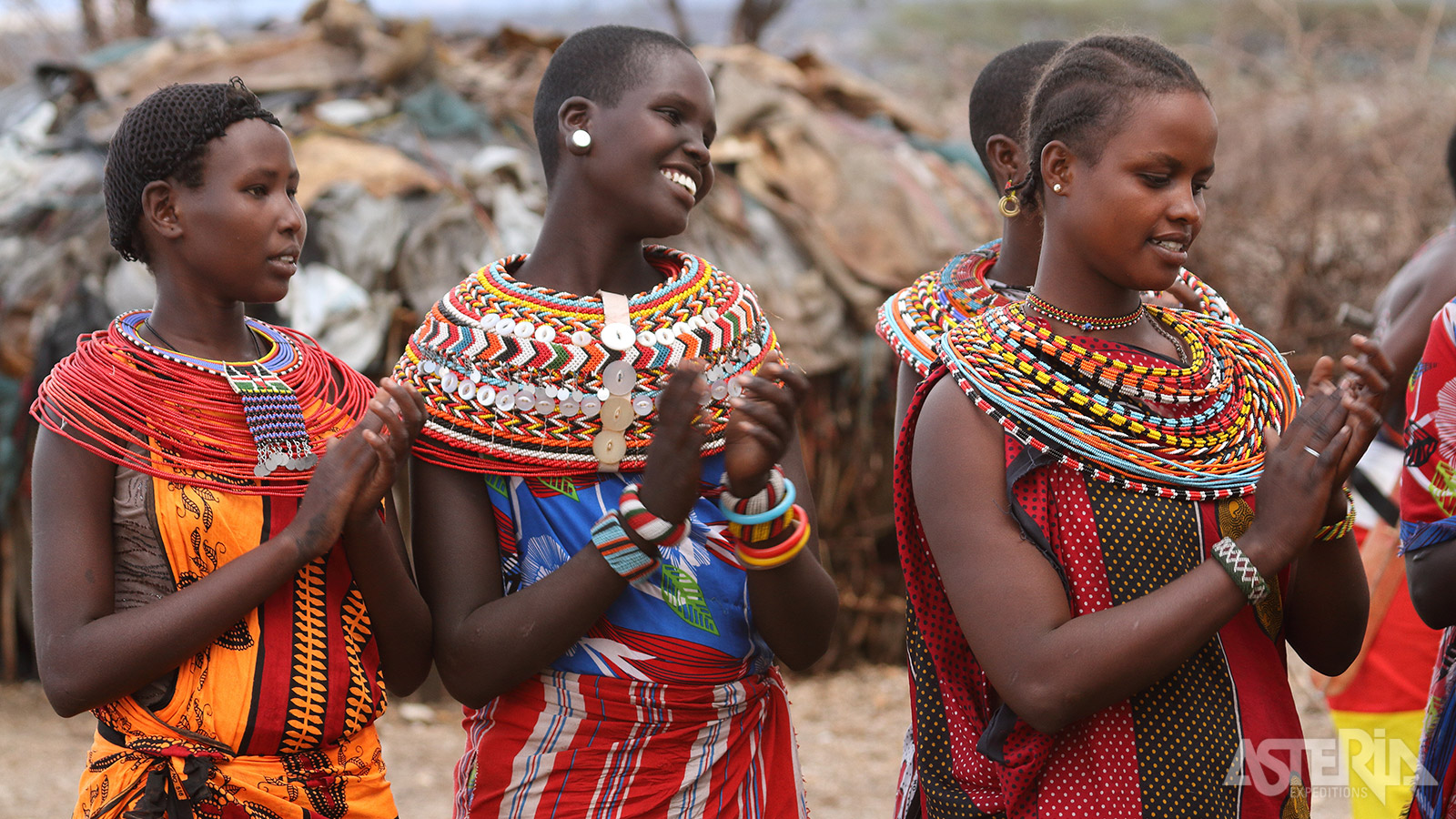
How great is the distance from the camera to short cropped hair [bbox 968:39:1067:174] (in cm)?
273

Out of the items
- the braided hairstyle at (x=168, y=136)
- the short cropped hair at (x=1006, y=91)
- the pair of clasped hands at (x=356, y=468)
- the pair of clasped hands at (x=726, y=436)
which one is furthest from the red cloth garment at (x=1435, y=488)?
the braided hairstyle at (x=168, y=136)

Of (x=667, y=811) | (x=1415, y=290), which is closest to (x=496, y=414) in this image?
(x=667, y=811)

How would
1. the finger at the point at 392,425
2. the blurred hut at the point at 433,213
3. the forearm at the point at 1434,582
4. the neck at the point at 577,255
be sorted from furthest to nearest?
the blurred hut at the point at 433,213, the neck at the point at 577,255, the forearm at the point at 1434,582, the finger at the point at 392,425

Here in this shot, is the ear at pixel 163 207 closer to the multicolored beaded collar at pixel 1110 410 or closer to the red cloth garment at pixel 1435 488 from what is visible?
the multicolored beaded collar at pixel 1110 410

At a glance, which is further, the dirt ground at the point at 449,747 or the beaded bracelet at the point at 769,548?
the dirt ground at the point at 449,747

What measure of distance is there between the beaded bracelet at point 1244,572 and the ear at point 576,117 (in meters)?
1.24

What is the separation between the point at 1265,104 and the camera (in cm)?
852

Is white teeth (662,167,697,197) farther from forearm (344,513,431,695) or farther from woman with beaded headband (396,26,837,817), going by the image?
forearm (344,513,431,695)

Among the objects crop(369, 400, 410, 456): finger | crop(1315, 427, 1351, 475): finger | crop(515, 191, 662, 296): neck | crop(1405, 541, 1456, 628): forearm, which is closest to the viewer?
crop(1315, 427, 1351, 475): finger

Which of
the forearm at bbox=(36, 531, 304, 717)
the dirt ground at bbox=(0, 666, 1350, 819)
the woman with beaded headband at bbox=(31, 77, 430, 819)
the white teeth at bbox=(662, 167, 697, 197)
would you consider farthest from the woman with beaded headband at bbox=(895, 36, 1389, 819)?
the dirt ground at bbox=(0, 666, 1350, 819)

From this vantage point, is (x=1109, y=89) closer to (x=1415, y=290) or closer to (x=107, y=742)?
(x=107, y=742)

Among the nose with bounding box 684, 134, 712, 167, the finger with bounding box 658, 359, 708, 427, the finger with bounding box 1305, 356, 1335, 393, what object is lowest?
the finger with bounding box 658, 359, 708, 427

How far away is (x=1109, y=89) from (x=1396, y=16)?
9166 mm

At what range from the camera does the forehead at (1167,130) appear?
190cm
